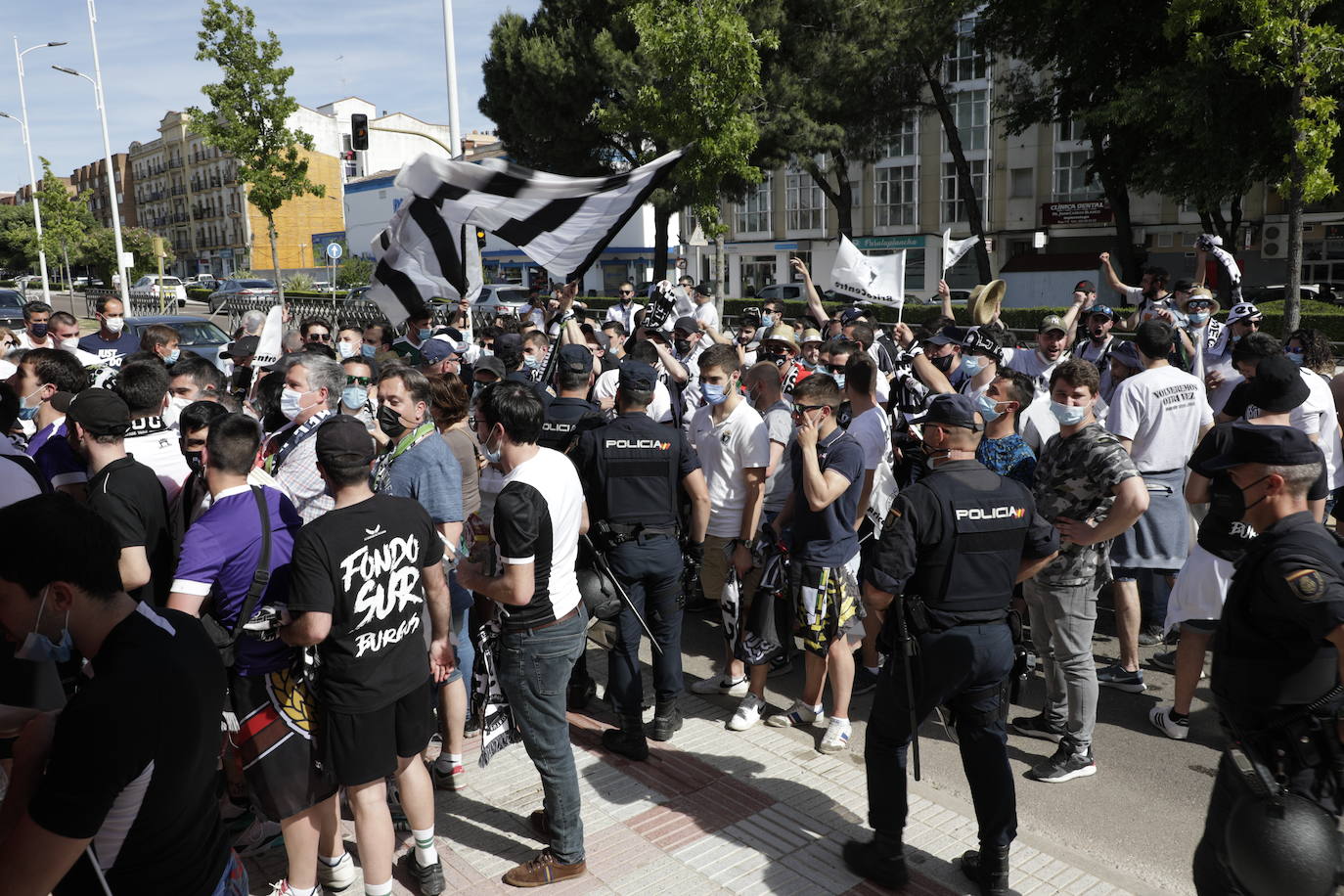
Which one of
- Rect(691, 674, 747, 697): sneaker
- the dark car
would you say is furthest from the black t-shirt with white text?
the dark car

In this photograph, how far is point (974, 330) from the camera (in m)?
6.71

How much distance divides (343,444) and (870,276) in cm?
920

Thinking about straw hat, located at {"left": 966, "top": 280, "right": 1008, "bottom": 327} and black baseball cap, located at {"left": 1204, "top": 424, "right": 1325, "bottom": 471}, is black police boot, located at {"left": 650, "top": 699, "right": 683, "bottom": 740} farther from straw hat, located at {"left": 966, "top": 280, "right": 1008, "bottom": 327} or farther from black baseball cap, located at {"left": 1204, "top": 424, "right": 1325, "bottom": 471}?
straw hat, located at {"left": 966, "top": 280, "right": 1008, "bottom": 327}

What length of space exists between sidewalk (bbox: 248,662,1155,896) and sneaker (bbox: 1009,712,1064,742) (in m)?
0.86

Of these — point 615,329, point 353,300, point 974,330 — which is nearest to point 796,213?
point 353,300

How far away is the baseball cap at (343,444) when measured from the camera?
126 inches

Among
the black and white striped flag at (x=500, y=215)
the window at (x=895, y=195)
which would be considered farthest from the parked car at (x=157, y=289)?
the black and white striped flag at (x=500, y=215)

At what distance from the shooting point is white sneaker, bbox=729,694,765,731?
5.20 m

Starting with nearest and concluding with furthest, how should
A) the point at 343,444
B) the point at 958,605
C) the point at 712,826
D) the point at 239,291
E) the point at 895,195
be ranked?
the point at 343,444
the point at 958,605
the point at 712,826
the point at 239,291
the point at 895,195

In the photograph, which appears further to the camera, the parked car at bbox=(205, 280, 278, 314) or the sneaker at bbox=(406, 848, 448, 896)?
the parked car at bbox=(205, 280, 278, 314)

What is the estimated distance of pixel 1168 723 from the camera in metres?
5.01

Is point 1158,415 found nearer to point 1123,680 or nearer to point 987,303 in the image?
point 1123,680

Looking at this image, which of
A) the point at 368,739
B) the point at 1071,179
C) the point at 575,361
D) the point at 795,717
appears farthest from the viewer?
the point at 1071,179

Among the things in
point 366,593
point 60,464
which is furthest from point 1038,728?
point 60,464
